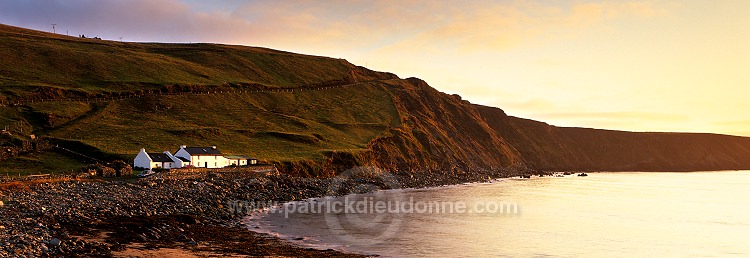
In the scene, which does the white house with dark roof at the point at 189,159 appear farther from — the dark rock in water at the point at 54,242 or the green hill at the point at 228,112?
the dark rock in water at the point at 54,242

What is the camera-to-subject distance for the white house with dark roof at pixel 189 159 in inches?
2685

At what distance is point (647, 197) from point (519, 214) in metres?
42.1

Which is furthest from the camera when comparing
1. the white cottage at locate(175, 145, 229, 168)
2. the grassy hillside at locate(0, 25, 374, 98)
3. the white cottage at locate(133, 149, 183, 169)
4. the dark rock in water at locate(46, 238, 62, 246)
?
the grassy hillside at locate(0, 25, 374, 98)

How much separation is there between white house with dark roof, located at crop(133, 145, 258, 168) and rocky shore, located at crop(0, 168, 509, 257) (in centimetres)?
751

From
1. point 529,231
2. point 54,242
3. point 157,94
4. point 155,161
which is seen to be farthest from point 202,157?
point 157,94

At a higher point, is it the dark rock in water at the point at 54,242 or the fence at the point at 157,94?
the fence at the point at 157,94

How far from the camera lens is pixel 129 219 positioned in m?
39.2

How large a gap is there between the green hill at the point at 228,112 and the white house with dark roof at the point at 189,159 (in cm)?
535

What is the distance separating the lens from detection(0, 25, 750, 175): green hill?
85.7 metres

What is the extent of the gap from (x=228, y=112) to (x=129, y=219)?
83475mm

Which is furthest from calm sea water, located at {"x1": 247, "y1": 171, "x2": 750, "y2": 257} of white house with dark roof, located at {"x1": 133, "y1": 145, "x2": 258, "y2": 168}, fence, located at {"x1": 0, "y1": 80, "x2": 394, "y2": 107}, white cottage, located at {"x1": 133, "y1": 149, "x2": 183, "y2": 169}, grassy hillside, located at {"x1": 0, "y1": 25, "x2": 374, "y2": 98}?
grassy hillside, located at {"x1": 0, "y1": 25, "x2": 374, "y2": 98}

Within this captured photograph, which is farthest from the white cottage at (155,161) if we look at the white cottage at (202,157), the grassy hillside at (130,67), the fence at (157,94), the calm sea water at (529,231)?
the grassy hillside at (130,67)

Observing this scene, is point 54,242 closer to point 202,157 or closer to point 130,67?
point 202,157

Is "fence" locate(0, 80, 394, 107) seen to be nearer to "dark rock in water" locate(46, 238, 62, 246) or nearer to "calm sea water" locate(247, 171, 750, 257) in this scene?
"calm sea water" locate(247, 171, 750, 257)
